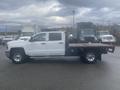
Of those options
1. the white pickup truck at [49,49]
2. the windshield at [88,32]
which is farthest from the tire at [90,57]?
the windshield at [88,32]

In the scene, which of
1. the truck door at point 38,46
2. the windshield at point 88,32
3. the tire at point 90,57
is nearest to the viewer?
the tire at point 90,57

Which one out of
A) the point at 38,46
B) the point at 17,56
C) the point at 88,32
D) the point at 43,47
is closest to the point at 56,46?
the point at 43,47

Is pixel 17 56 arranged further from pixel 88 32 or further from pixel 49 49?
pixel 88 32

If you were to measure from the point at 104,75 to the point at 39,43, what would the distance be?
18.2ft

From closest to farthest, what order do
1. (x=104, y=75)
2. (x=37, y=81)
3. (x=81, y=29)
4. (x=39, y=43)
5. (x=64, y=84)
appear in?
1. (x=64, y=84)
2. (x=37, y=81)
3. (x=104, y=75)
4. (x=39, y=43)
5. (x=81, y=29)

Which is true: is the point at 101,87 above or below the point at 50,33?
below

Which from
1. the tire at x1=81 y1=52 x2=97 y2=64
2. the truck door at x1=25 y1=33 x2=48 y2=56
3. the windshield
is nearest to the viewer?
the tire at x1=81 y1=52 x2=97 y2=64

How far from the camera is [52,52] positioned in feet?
48.4

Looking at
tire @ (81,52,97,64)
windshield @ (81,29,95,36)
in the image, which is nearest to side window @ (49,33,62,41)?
tire @ (81,52,97,64)

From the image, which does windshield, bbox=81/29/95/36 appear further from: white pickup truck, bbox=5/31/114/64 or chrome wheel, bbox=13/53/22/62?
chrome wheel, bbox=13/53/22/62

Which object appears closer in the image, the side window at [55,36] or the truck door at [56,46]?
the truck door at [56,46]

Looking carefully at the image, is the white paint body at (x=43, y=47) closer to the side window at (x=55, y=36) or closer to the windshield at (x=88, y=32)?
the side window at (x=55, y=36)

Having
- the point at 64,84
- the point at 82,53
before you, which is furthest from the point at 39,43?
the point at 64,84

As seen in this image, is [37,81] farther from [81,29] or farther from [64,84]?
[81,29]
